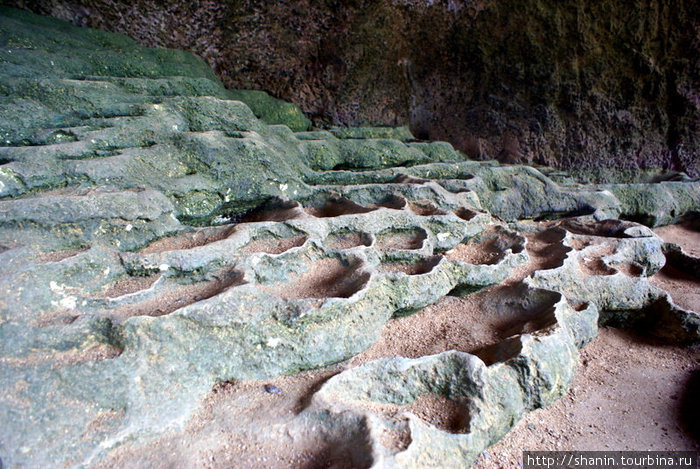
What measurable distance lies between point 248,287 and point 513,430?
3.94 feet

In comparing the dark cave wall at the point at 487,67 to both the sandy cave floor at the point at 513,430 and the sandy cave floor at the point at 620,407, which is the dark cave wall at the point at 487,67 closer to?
→ the sandy cave floor at the point at 513,430

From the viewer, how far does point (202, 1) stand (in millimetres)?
4465

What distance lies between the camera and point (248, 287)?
6.48ft

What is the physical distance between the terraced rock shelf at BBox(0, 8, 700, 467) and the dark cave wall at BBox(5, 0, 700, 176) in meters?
1.34

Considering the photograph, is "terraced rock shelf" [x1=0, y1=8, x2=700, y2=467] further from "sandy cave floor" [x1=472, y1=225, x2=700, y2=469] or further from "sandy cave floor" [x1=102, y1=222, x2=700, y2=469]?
"sandy cave floor" [x1=472, y1=225, x2=700, y2=469]

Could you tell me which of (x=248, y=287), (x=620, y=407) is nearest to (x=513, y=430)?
(x=620, y=407)

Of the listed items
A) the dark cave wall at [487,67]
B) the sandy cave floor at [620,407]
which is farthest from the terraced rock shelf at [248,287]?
the dark cave wall at [487,67]

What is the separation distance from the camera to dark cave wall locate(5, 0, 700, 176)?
469cm

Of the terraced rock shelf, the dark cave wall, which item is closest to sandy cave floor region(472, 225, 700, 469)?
the terraced rock shelf

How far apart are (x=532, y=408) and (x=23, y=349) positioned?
186cm

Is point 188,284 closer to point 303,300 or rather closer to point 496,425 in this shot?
point 303,300

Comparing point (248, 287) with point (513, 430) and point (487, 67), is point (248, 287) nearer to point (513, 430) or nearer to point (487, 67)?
point (513, 430)

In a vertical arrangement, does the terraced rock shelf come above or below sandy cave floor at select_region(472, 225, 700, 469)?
above

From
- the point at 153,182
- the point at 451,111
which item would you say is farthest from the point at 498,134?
the point at 153,182
